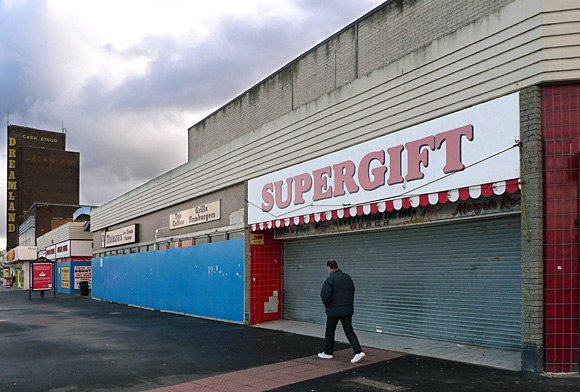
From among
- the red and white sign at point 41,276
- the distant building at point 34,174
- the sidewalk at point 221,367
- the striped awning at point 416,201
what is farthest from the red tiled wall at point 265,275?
the distant building at point 34,174

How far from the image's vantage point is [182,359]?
9430 mm

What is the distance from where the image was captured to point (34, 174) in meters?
85.0

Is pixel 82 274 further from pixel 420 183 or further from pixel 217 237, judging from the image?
pixel 420 183

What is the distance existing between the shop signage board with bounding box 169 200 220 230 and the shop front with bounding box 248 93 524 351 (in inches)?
131

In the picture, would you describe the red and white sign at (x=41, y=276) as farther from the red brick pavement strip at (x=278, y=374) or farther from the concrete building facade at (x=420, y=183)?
the red brick pavement strip at (x=278, y=374)

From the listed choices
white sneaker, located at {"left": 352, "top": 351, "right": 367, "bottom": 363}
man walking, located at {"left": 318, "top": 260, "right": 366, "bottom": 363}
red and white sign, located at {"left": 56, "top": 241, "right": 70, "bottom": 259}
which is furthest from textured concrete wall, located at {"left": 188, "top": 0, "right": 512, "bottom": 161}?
red and white sign, located at {"left": 56, "top": 241, "right": 70, "bottom": 259}

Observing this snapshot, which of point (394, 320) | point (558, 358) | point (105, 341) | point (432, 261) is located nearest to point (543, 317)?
point (558, 358)

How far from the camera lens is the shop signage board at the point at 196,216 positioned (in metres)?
16.9

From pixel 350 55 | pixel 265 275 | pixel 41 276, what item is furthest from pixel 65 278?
pixel 350 55

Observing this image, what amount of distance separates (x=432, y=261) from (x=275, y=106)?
7.44m

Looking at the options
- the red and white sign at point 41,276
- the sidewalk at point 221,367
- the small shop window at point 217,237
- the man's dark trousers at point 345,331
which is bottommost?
the red and white sign at point 41,276

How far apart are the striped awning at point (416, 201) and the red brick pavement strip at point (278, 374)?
2700 millimetres

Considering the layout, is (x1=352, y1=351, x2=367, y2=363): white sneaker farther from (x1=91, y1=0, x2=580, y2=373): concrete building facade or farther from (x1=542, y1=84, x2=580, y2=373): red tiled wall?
(x1=542, y1=84, x2=580, y2=373): red tiled wall

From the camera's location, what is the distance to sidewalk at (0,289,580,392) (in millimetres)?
7117
